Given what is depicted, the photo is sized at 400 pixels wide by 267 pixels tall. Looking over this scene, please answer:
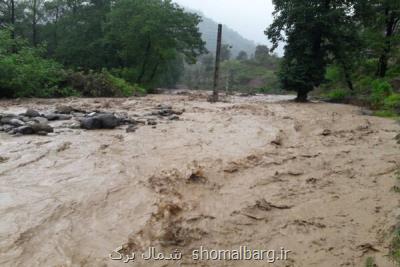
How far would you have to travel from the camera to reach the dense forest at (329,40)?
18.9 metres

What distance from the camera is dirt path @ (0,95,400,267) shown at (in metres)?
3.61

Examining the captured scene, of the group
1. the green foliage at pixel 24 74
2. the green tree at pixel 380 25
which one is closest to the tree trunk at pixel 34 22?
the green foliage at pixel 24 74

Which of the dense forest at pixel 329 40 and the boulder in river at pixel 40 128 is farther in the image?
the dense forest at pixel 329 40

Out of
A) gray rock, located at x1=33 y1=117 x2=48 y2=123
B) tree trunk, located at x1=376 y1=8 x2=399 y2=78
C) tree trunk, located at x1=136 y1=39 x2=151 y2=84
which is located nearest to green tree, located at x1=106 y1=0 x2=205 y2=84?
tree trunk, located at x1=136 y1=39 x2=151 y2=84

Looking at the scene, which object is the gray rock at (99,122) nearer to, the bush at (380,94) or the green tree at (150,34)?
the bush at (380,94)

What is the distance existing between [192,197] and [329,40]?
1717 centimetres

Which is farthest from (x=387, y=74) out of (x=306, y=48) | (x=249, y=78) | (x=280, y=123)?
(x=249, y=78)

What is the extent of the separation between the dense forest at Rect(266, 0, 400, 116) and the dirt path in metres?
11.9

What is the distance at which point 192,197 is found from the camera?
16.3 ft

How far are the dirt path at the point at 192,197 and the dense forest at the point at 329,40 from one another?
39.1ft

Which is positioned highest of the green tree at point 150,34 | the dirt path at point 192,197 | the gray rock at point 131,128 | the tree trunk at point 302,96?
the green tree at point 150,34

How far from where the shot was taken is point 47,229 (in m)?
3.84

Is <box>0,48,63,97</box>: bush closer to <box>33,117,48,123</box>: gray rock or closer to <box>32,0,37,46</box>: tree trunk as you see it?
<box>33,117,48,123</box>: gray rock

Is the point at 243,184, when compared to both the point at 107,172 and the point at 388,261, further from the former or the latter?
the point at 388,261
